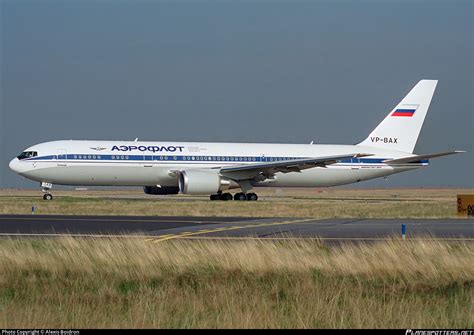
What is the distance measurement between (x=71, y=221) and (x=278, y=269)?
1637cm

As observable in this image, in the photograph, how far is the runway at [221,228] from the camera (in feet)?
79.9

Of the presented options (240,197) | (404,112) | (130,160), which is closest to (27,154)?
(130,160)

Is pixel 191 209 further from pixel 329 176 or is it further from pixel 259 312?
pixel 259 312

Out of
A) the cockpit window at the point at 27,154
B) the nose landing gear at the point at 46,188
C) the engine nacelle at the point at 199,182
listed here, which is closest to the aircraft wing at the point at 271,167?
the engine nacelle at the point at 199,182

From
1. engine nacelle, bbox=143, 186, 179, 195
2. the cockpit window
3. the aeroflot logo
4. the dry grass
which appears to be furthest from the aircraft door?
the dry grass

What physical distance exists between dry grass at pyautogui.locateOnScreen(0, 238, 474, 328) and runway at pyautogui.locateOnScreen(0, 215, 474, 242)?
4483mm

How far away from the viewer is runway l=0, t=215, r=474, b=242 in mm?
24359

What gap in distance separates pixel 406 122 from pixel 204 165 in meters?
17.7

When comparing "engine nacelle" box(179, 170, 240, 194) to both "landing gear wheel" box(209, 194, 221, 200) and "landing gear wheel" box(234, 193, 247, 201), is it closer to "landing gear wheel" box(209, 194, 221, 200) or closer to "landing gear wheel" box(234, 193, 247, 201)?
"landing gear wheel" box(209, 194, 221, 200)

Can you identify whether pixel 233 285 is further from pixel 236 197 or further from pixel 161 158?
pixel 236 197

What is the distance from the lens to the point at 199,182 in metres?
49.9

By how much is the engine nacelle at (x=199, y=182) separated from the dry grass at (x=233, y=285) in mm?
29780

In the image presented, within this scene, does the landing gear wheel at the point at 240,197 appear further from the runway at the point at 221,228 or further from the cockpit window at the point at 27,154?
the runway at the point at 221,228

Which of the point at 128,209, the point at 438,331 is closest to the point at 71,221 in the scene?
the point at 128,209
